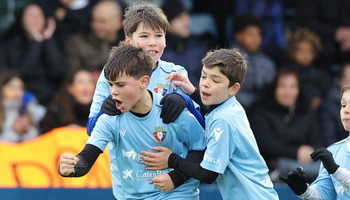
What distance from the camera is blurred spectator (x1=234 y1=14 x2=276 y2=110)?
11016 millimetres

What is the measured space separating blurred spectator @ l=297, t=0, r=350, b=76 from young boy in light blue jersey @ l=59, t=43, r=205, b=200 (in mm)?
5982

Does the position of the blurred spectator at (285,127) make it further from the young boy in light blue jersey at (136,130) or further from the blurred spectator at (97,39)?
the young boy in light blue jersey at (136,130)

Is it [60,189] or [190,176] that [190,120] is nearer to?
[190,176]

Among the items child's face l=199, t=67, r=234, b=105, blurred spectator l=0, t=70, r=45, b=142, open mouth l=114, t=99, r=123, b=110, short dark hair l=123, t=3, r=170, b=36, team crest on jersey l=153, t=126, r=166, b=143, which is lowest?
blurred spectator l=0, t=70, r=45, b=142

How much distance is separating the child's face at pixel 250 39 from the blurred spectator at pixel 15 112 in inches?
104

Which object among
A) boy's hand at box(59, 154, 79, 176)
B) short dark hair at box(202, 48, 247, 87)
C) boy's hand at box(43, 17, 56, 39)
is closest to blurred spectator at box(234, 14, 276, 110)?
boy's hand at box(43, 17, 56, 39)

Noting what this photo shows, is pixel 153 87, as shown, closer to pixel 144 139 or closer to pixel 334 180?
pixel 144 139

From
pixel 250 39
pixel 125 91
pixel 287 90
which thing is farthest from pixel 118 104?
pixel 250 39

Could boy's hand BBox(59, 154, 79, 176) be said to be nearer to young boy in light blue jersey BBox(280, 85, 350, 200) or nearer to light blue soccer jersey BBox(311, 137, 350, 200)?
young boy in light blue jersey BBox(280, 85, 350, 200)

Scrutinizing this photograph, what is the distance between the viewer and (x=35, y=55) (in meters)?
10.7

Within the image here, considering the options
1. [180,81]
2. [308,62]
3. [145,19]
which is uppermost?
[145,19]

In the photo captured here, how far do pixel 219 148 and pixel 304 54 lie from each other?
5727mm

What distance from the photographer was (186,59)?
427 inches

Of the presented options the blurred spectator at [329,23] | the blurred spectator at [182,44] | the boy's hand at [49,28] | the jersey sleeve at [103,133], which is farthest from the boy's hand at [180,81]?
the blurred spectator at [329,23]
